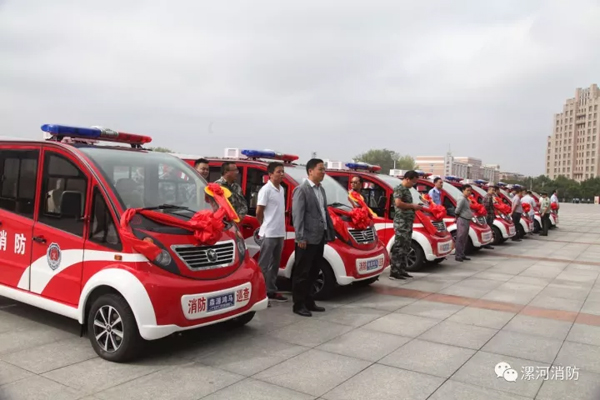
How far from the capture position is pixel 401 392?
12.3 ft

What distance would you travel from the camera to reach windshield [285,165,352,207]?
24.3 feet

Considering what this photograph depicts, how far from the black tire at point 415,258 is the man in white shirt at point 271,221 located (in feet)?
12.7

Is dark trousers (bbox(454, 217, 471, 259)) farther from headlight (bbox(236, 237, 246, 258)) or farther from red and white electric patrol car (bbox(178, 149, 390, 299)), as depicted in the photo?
headlight (bbox(236, 237, 246, 258))

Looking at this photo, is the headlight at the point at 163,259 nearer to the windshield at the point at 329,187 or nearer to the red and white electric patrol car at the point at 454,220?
the windshield at the point at 329,187

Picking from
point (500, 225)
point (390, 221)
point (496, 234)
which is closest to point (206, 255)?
point (390, 221)

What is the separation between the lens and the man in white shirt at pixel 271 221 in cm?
627

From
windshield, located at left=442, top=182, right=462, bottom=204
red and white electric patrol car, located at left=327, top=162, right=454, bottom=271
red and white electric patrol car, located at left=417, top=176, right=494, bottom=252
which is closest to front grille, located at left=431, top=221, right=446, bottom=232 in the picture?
red and white electric patrol car, located at left=327, top=162, right=454, bottom=271

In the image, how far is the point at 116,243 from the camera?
4332 millimetres

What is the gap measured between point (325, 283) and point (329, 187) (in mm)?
1665

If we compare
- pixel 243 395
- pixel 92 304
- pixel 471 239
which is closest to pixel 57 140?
pixel 92 304

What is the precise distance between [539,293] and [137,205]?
6232 mm

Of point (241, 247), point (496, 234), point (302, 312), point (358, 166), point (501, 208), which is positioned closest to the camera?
point (241, 247)

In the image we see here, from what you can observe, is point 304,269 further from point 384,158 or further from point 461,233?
point 384,158

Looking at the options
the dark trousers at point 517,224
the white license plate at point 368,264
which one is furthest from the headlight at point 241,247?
the dark trousers at point 517,224
